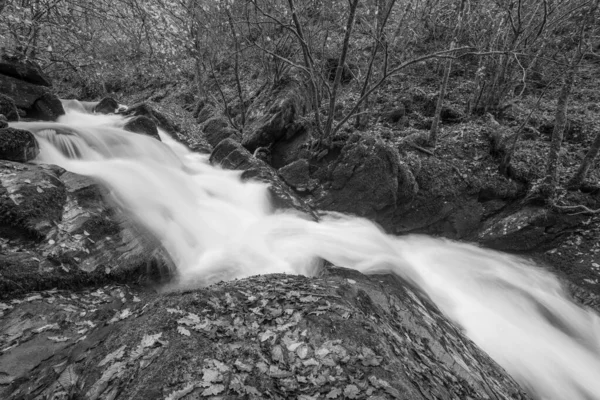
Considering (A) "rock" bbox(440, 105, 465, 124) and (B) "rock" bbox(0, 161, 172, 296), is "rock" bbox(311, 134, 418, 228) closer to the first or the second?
(A) "rock" bbox(440, 105, 465, 124)

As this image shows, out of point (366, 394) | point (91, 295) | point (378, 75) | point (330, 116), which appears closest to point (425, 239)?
point (330, 116)

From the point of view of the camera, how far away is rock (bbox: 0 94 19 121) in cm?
826

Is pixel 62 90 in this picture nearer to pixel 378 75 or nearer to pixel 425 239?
pixel 378 75

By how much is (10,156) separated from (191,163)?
5.97 metres

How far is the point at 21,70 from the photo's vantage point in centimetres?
1020

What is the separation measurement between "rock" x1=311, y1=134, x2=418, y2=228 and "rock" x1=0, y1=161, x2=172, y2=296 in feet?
17.7

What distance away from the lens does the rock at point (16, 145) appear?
5.16 meters

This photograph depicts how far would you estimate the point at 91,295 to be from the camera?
4.04m

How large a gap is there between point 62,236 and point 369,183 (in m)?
7.13

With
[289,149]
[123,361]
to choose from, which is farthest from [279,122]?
[123,361]

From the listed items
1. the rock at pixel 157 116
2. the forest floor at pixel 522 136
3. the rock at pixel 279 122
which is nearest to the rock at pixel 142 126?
the rock at pixel 157 116

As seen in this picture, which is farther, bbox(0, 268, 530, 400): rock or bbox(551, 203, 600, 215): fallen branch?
bbox(551, 203, 600, 215): fallen branch

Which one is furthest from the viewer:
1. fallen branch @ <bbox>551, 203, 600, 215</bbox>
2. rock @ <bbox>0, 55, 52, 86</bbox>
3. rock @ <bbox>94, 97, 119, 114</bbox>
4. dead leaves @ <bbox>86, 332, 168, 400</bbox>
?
rock @ <bbox>94, 97, 119, 114</bbox>

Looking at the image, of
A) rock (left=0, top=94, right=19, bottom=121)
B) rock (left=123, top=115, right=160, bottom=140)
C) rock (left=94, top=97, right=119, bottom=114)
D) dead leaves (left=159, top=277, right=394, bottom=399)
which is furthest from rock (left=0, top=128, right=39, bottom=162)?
rock (left=94, top=97, right=119, bottom=114)
